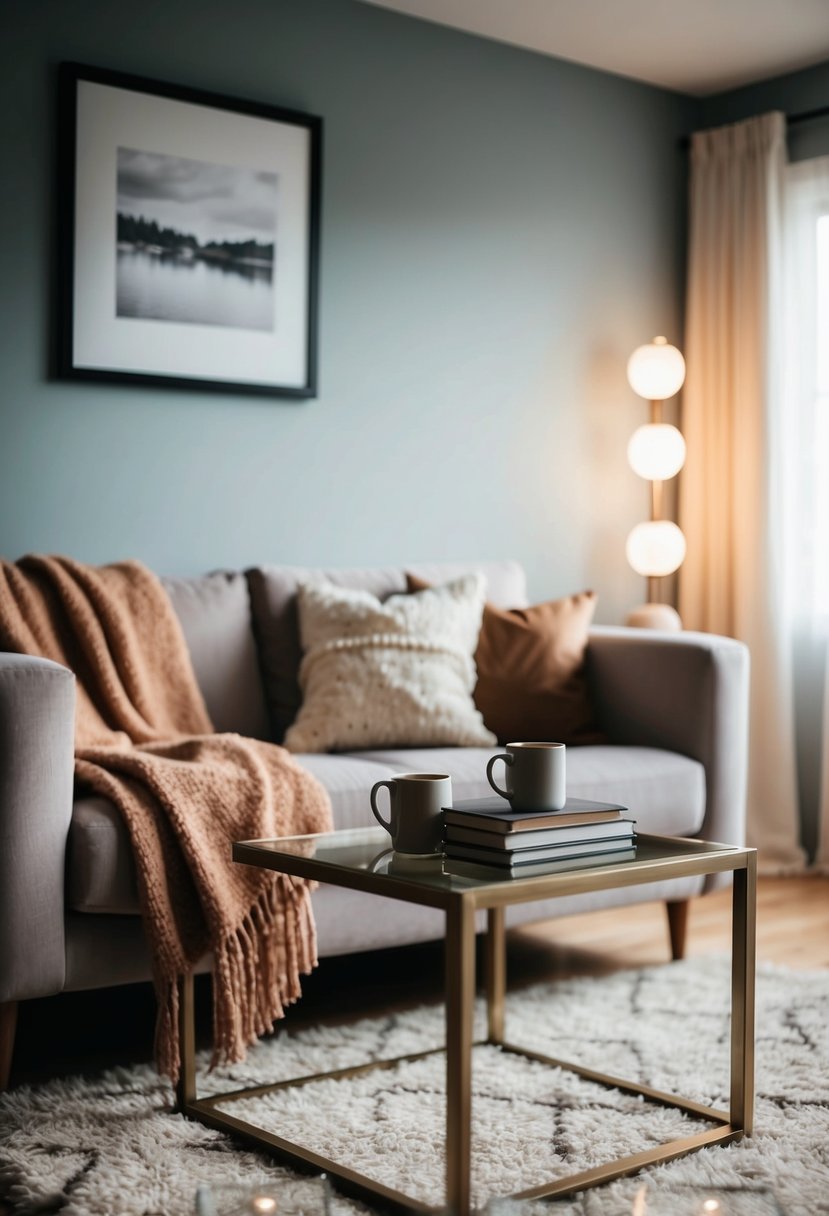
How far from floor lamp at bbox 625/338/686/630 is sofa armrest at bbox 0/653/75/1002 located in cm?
230

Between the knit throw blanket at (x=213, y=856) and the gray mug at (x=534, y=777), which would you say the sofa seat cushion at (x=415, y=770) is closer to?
the knit throw blanket at (x=213, y=856)

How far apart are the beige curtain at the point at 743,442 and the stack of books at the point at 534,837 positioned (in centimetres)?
241

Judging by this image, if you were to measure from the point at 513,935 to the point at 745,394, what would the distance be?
1916 millimetres

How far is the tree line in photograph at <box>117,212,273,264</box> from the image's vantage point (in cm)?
332

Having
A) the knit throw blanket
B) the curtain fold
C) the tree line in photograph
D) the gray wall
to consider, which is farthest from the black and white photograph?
the curtain fold

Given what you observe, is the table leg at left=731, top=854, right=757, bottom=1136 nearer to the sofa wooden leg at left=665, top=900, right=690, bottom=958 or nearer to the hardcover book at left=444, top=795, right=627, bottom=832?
the hardcover book at left=444, top=795, right=627, bottom=832

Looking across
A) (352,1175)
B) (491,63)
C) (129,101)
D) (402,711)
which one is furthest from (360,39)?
(352,1175)

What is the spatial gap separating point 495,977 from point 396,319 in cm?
198

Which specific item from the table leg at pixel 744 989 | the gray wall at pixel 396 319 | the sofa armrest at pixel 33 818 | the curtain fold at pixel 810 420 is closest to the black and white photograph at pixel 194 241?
the gray wall at pixel 396 319

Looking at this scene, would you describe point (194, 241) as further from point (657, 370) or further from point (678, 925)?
point (678, 925)

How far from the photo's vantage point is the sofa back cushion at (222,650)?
3.12m

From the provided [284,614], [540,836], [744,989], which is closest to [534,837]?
[540,836]

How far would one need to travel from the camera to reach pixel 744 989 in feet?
6.57

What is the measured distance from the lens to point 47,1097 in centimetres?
219
